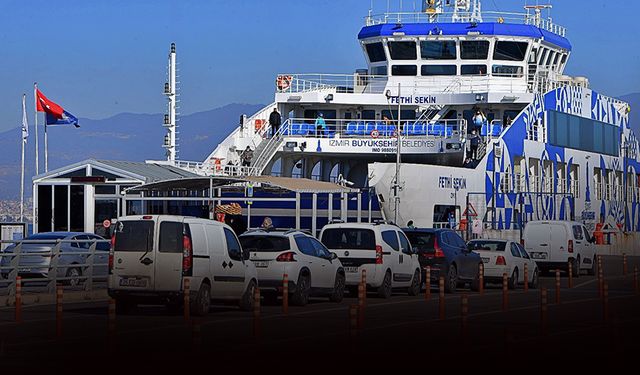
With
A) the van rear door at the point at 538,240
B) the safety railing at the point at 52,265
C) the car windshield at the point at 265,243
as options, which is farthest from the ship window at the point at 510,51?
the car windshield at the point at 265,243

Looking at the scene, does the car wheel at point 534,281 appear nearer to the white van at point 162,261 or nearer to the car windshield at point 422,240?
the car windshield at point 422,240

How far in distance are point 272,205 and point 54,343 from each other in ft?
91.7

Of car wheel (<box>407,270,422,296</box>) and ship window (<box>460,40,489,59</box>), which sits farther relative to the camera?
ship window (<box>460,40,489,59</box>)

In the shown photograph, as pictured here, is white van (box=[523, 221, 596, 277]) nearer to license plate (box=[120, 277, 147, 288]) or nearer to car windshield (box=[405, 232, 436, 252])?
car windshield (box=[405, 232, 436, 252])

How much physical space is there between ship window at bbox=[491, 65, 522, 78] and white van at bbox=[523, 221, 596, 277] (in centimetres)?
1577

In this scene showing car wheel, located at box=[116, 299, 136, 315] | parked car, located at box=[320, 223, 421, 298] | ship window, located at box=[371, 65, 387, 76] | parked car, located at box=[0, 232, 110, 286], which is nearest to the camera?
car wheel, located at box=[116, 299, 136, 315]

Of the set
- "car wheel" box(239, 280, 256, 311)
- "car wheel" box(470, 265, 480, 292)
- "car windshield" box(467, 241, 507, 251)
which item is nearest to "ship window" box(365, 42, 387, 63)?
"car windshield" box(467, 241, 507, 251)

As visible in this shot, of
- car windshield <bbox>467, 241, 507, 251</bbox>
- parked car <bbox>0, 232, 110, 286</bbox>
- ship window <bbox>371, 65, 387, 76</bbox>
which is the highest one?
ship window <bbox>371, 65, 387, 76</bbox>

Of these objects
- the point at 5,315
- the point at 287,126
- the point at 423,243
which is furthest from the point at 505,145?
the point at 5,315

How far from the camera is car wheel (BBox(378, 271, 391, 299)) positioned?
96.8 feet

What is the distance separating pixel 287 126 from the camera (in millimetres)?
55188

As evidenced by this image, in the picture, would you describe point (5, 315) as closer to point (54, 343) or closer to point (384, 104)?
point (54, 343)

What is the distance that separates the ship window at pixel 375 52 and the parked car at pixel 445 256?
25.5m

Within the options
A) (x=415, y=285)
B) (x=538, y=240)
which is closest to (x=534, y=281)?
(x=538, y=240)
